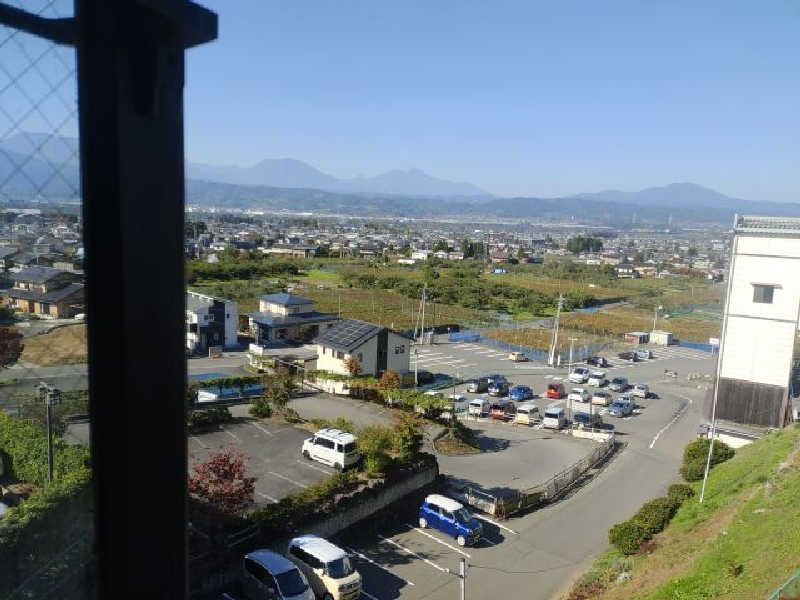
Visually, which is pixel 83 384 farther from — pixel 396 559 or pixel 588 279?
pixel 588 279

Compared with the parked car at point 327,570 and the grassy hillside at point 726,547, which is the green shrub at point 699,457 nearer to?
the grassy hillside at point 726,547

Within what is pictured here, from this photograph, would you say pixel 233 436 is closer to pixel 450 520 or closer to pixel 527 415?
pixel 450 520

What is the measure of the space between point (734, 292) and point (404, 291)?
53.3 feet

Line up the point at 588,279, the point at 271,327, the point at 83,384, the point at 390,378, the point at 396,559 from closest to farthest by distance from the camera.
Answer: the point at 83,384 < the point at 396,559 < the point at 390,378 < the point at 271,327 < the point at 588,279

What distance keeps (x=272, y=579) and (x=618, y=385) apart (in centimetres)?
954

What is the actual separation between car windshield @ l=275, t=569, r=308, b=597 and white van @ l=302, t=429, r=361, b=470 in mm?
1955

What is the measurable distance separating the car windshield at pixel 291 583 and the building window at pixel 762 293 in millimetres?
6959

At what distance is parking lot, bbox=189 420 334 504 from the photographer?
5711 mm

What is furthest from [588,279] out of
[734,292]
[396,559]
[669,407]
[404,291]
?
[396,559]

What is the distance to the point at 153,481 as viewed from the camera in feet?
1.67

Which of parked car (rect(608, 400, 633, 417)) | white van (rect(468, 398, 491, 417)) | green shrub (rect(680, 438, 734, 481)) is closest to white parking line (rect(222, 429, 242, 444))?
white van (rect(468, 398, 491, 417))

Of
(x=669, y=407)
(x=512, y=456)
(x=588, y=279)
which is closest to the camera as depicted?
(x=512, y=456)

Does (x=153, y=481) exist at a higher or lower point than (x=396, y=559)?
higher

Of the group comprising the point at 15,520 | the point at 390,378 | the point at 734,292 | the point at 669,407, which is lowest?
the point at 669,407
